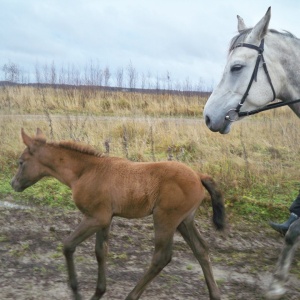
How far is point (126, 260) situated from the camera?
468cm

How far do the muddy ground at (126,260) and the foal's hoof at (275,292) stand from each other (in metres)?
0.12

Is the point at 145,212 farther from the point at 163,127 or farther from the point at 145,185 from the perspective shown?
the point at 163,127

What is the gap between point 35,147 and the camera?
4.23 meters

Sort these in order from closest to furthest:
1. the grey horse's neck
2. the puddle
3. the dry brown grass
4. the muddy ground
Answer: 1. the muddy ground
2. the grey horse's neck
3. the puddle
4. the dry brown grass

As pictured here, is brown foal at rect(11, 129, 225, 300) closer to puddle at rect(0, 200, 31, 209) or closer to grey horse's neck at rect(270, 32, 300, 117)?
grey horse's neck at rect(270, 32, 300, 117)

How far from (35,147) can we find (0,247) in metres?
1.32

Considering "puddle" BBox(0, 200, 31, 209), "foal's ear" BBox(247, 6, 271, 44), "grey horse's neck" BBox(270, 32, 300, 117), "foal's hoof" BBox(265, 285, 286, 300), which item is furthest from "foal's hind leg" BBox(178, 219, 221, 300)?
"puddle" BBox(0, 200, 31, 209)

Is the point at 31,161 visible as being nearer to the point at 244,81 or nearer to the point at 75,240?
the point at 75,240

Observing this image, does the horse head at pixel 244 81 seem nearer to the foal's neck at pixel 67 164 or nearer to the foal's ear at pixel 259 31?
the foal's ear at pixel 259 31

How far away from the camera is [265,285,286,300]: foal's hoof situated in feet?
12.9

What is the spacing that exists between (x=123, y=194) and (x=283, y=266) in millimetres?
1513

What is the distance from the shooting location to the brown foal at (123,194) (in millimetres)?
3781

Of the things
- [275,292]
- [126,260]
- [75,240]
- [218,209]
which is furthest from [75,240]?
[275,292]

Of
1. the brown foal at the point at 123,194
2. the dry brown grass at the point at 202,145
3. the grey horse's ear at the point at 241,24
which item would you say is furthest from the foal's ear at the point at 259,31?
the dry brown grass at the point at 202,145
